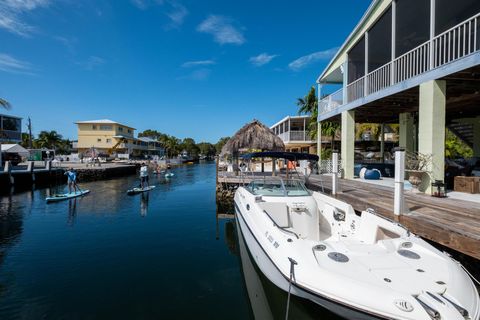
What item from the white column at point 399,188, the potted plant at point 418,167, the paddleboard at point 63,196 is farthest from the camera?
the paddleboard at point 63,196

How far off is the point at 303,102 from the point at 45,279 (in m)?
29.9

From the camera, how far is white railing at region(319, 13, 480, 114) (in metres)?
8.27

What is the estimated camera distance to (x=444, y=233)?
467 centimetres

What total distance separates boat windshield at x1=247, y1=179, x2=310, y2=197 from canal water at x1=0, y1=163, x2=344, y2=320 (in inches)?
73.1

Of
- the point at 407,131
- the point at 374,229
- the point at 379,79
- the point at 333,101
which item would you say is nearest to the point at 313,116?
the point at 333,101

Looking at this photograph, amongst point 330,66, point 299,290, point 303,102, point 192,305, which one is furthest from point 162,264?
point 303,102

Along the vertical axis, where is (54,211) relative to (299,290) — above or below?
below

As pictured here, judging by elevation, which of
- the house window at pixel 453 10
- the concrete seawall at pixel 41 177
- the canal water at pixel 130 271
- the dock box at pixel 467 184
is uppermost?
the house window at pixel 453 10

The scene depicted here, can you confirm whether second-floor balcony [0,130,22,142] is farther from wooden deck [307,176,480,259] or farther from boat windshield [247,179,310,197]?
wooden deck [307,176,480,259]

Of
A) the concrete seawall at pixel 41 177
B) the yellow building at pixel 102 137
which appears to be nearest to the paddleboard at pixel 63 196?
the concrete seawall at pixel 41 177

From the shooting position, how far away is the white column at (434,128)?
8273 mm

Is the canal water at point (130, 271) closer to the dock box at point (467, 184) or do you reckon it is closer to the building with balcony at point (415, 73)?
the building with balcony at point (415, 73)

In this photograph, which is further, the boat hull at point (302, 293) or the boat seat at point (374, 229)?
the boat seat at point (374, 229)

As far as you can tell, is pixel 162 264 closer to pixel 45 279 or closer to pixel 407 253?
pixel 45 279
